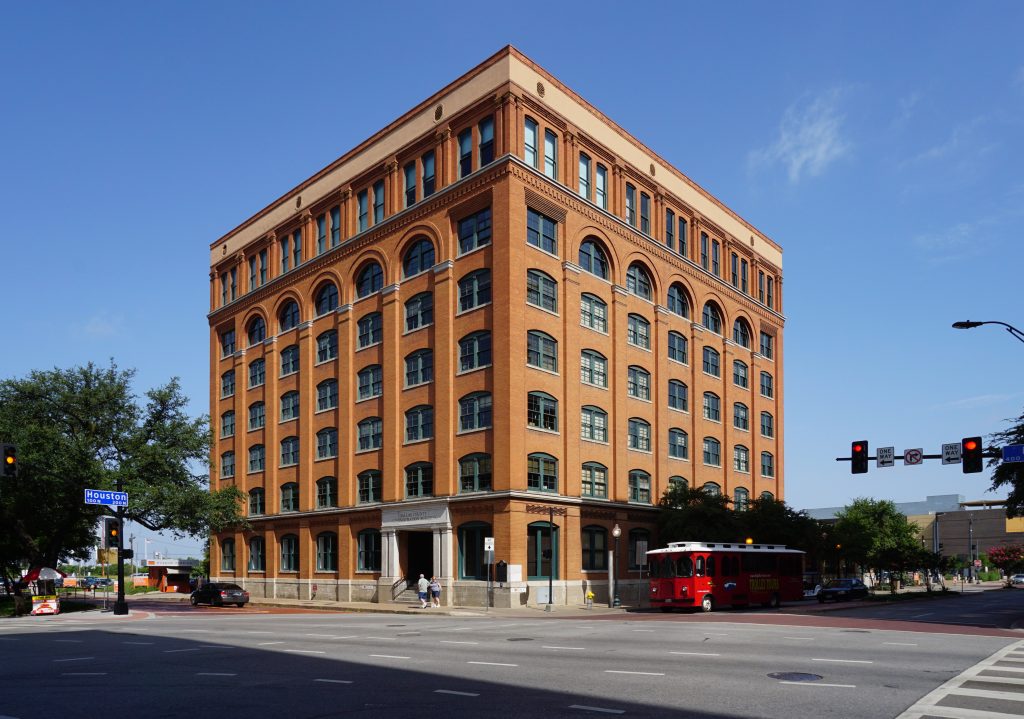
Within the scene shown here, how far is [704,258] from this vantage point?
65312 mm

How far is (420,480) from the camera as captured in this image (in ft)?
166

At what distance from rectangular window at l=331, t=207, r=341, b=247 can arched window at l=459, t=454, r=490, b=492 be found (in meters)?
20.4

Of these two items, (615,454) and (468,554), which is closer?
(468,554)

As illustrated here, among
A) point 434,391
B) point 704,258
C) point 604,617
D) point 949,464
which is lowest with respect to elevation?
point 604,617

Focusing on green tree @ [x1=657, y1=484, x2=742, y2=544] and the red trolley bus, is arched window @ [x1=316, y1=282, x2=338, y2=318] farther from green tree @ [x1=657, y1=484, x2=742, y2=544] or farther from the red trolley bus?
the red trolley bus

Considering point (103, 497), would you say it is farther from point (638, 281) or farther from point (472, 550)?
point (638, 281)

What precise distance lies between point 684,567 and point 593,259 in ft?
63.6

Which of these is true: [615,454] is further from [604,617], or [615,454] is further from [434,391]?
[604,617]

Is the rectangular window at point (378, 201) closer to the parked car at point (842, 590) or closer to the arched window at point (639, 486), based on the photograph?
the arched window at point (639, 486)

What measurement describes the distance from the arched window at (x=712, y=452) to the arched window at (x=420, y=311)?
2271 centimetres

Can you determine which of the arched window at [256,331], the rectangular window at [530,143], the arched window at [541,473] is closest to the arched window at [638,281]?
the rectangular window at [530,143]

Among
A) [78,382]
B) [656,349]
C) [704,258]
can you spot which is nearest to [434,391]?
[656,349]

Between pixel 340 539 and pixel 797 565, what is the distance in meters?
27.1

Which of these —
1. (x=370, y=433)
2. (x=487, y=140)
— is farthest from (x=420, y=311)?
(x=487, y=140)
